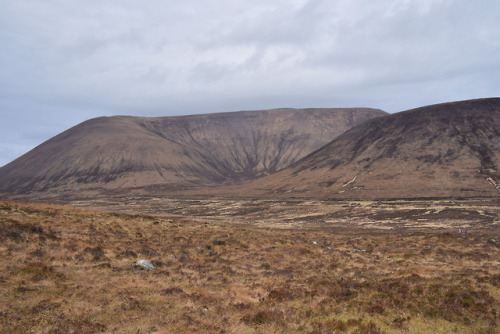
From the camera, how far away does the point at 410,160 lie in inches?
5497

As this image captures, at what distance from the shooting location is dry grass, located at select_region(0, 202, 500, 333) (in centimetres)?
1309

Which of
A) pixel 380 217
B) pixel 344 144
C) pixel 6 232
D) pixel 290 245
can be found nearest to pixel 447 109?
pixel 344 144

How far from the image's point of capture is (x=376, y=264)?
25797 millimetres

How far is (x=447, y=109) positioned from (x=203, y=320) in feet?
629

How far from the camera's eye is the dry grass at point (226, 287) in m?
13.1

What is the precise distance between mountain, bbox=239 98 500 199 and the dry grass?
92.9 meters

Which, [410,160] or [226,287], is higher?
[410,160]

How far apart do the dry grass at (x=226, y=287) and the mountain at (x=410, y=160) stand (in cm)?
9292

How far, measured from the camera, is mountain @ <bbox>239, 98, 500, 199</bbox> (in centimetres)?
11456

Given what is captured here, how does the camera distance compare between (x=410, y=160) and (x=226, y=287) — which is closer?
(x=226, y=287)

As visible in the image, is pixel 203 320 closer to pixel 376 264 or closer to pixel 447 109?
pixel 376 264

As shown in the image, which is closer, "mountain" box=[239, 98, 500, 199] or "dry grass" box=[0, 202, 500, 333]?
"dry grass" box=[0, 202, 500, 333]

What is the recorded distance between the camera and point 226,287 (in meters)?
18.9

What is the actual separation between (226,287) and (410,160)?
14078cm
